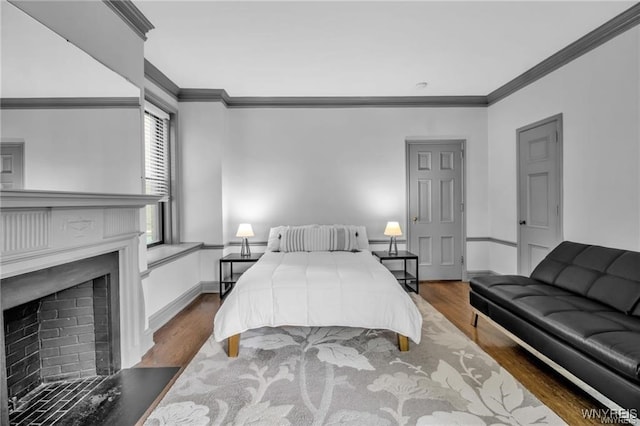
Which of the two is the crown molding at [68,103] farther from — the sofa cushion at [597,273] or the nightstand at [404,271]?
the sofa cushion at [597,273]

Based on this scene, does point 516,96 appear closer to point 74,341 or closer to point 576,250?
point 576,250

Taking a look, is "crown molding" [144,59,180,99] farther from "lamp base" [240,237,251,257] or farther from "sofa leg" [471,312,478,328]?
"sofa leg" [471,312,478,328]

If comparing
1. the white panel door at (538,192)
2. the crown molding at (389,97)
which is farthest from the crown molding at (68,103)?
the white panel door at (538,192)

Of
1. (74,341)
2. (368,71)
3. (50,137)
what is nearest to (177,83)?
(368,71)

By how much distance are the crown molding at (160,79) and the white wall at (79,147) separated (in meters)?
1.19

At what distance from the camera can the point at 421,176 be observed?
5066 millimetres

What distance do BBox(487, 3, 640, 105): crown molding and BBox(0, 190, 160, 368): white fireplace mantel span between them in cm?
409

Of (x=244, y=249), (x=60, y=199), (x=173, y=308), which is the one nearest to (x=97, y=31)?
(x=60, y=199)

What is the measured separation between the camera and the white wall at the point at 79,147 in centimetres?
174

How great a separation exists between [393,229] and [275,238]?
5.13 feet

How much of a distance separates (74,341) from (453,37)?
3.96 m

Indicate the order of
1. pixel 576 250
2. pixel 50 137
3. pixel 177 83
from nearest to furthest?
pixel 50 137 → pixel 576 250 → pixel 177 83

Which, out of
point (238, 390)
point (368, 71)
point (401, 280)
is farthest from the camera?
→ point (401, 280)

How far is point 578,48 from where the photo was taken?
331 cm
